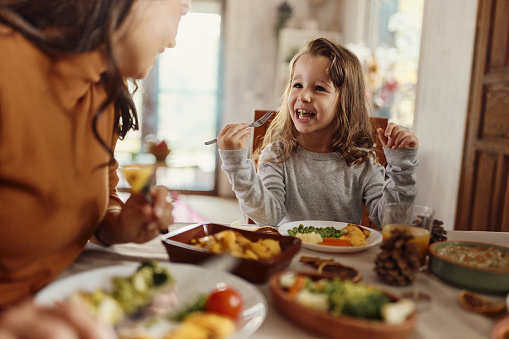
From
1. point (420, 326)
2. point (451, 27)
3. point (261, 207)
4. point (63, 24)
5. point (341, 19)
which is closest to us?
point (420, 326)

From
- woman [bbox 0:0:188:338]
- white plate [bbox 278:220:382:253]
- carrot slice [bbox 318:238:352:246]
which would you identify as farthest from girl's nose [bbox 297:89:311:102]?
woman [bbox 0:0:188:338]

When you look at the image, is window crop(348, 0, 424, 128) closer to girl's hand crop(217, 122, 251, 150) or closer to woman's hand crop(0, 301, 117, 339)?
girl's hand crop(217, 122, 251, 150)

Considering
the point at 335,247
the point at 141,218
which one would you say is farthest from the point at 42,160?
the point at 335,247

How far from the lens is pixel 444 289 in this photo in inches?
32.6

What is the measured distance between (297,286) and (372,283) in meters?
0.23

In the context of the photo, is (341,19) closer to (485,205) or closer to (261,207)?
(485,205)

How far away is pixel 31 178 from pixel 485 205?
8.03 ft

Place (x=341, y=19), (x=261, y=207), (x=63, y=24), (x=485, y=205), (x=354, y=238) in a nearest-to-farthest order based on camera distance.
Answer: (x=63, y=24)
(x=354, y=238)
(x=261, y=207)
(x=485, y=205)
(x=341, y=19)

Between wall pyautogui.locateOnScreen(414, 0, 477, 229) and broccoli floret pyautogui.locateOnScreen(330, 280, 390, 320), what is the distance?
2.47m

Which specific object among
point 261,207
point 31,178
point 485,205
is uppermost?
point 31,178

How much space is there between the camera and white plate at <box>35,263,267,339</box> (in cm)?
62

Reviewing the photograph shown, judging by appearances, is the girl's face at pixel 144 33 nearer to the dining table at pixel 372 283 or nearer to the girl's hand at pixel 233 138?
the dining table at pixel 372 283

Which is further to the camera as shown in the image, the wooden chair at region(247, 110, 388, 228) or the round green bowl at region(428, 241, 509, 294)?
the wooden chair at region(247, 110, 388, 228)

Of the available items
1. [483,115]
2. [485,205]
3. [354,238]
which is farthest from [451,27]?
[354,238]
